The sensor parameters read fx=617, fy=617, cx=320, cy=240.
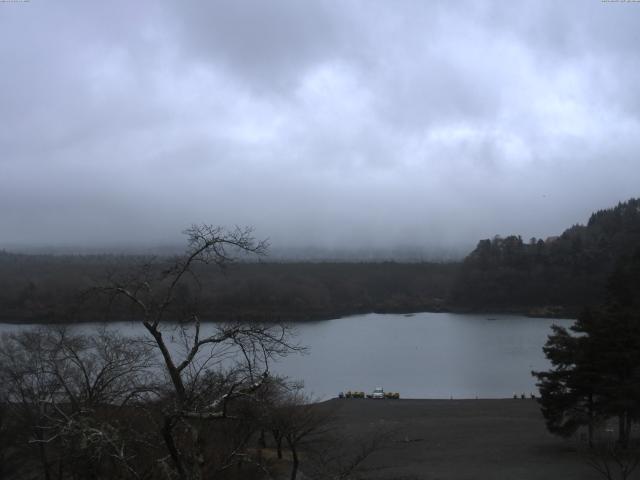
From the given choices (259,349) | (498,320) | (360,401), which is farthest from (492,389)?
(498,320)

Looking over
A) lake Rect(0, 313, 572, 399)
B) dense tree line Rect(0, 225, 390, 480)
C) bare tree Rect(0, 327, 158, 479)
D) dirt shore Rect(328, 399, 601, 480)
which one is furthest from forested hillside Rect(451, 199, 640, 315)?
dense tree line Rect(0, 225, 390, 480)

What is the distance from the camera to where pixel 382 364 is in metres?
25.0

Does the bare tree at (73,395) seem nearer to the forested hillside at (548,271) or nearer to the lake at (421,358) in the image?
the lake at (421,358)

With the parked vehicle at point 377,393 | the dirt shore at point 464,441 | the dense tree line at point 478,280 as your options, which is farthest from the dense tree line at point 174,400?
the dense tree line at point 478,280

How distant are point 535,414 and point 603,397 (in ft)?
18.7

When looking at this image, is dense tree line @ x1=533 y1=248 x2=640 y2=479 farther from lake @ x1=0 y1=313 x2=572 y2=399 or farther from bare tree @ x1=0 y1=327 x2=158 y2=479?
lake @ x1=0 y1=313 x2=572 y2=399

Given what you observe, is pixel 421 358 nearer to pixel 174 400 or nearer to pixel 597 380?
pixel 597 380

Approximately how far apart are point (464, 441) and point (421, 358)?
14.5 m

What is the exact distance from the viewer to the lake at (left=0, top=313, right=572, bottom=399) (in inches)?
804

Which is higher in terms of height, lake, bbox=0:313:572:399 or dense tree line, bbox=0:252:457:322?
dense tree line, bbox=0:252:457:322

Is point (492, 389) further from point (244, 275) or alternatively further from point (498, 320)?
point (244, 275)

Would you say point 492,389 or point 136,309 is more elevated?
point 136,309

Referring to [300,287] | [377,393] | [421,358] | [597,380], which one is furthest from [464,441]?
[300,287]

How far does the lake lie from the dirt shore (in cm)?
248
